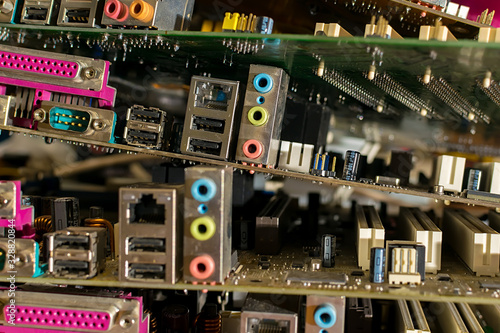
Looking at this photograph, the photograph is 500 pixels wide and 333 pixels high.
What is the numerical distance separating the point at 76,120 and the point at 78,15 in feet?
1.43

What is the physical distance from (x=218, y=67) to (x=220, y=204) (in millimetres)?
846

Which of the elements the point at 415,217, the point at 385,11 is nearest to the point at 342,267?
the point at 415,217

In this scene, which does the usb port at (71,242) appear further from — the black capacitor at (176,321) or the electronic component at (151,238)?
the black capacitor at (176,321)

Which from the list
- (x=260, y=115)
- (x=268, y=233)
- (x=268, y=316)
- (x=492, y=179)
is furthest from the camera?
(x=268, y=233)

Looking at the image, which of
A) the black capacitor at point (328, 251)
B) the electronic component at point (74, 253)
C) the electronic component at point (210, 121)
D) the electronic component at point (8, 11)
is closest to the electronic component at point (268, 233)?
the black capacitor at point (328, 251)

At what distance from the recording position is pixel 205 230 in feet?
5.14

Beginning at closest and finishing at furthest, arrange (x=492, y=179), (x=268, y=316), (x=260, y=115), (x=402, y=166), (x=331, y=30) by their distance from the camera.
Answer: (x=331, y=30) < (x=268, y=316) < (x=260, y=115) < (x=492, y=179) < (x=402, y=166)

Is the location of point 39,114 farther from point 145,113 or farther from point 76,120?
point 145,113

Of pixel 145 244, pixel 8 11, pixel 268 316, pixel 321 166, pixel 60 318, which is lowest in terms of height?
pixel 60 318

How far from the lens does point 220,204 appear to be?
1536 mm

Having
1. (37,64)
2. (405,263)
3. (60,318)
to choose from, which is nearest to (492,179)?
(405,263)

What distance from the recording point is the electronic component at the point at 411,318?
1686mm

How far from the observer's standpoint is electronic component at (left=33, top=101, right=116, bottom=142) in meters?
1.77

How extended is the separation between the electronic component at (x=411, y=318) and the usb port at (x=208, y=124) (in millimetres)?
1087
